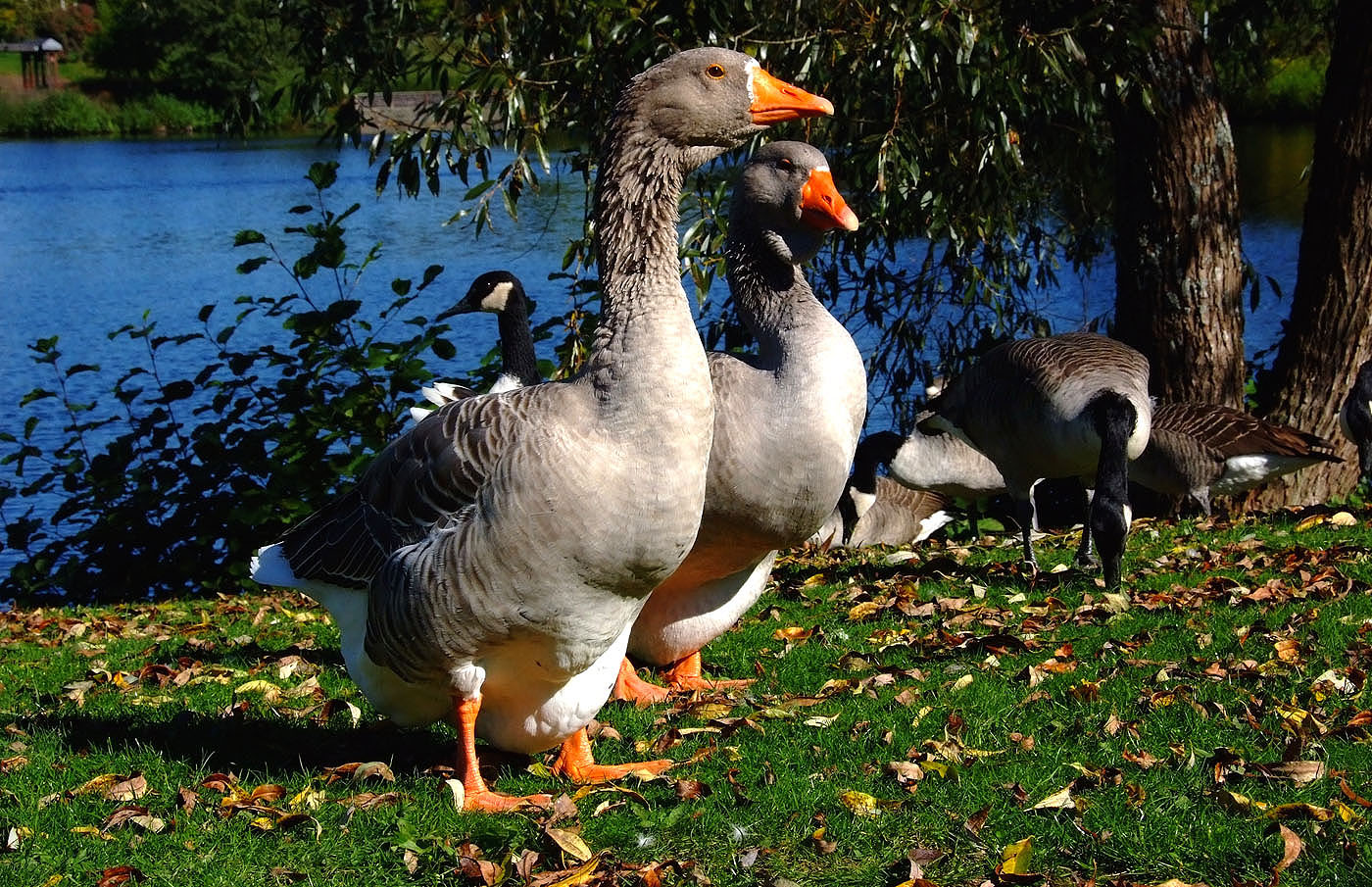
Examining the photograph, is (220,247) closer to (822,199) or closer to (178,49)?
(822,199)

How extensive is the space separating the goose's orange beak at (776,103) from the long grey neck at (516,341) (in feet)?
16.3

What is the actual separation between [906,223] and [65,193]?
33.0 m

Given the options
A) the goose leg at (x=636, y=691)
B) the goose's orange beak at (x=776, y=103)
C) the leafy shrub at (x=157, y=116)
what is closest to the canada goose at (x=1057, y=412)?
the goose leg at (x=636, y=691)

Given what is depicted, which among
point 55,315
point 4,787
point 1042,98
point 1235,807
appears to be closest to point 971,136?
point 1042,98

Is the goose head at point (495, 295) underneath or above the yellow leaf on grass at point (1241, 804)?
above

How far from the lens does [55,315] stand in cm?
2102

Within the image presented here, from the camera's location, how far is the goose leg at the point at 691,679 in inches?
224

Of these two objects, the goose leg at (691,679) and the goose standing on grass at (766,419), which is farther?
the goose leg at (691,679)

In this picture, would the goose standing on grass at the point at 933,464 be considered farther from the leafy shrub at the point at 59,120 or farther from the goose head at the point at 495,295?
the leafy shrub at the point at 59,120

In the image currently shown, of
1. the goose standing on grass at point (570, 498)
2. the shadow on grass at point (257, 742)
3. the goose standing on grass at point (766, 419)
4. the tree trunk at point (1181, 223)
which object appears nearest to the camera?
the goose standing on grass at point (570, 498)

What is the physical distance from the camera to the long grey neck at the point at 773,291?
215 inches

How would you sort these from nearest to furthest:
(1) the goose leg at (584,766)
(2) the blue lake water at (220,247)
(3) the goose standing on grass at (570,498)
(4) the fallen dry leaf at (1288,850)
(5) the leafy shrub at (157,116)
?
1. (4) the fallen dry leaf at (1288,850)
2. (3) the goose standing on grass at (570,498)
3. (1) the goose leg at (584,766)
4. (2) the blue lake water at (220,247)
5. (5) the leafy shrub at (157,116)

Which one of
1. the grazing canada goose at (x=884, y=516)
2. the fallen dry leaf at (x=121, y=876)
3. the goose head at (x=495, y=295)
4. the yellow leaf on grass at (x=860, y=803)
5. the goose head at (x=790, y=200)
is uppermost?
the goose head at (x=790, y=200)

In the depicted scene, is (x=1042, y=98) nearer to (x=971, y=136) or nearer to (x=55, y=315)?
(x=971, y=136)
